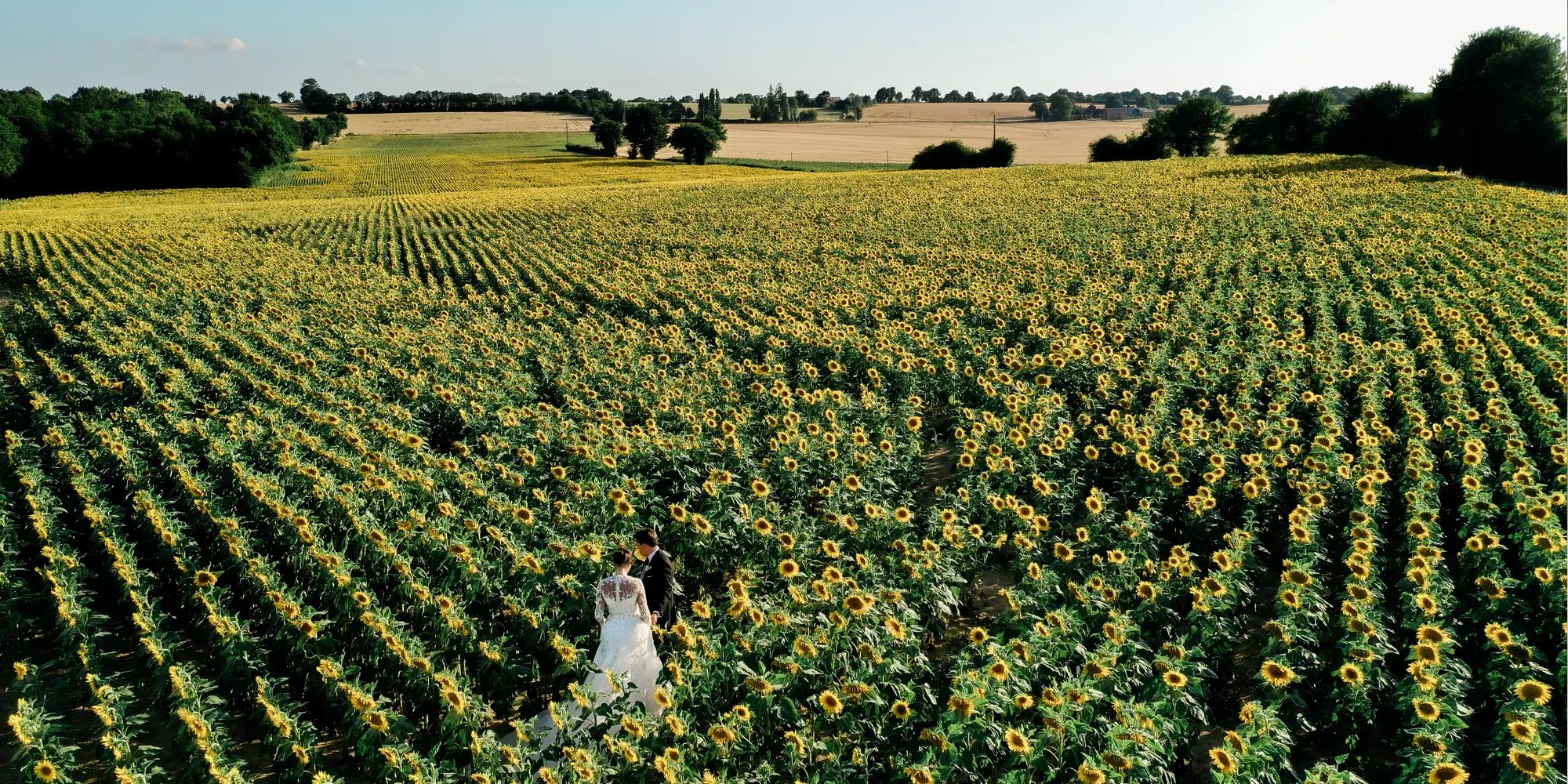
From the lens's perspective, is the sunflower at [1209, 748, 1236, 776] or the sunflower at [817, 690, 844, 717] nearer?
the sunflower at [1209, 748, 1236, 776]

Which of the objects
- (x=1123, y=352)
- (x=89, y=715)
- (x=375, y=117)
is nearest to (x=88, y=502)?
(x=89, y=715)

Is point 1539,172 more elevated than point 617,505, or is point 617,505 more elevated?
point 1539,172

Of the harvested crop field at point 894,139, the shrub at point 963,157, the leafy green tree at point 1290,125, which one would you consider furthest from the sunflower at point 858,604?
the harvested crop field at point 894,139

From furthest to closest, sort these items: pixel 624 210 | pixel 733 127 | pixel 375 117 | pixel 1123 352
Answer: pixel 375 117
pixel 733 127
pixel 624 210
pixel 1123 352

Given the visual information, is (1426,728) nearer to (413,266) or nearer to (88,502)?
(88,502)

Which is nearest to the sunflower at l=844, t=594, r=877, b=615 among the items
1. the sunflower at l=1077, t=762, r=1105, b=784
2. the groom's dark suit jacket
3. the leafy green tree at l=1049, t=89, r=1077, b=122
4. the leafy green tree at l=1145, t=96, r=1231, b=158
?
the groom's dark suit jacket

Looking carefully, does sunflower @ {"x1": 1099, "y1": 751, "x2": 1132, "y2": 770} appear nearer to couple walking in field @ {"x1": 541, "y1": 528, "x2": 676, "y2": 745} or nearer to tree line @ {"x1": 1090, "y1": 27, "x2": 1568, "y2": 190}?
couple walking in field @ {"x1": 541, "y1": 528, "x2": 676, "y2": 745}
